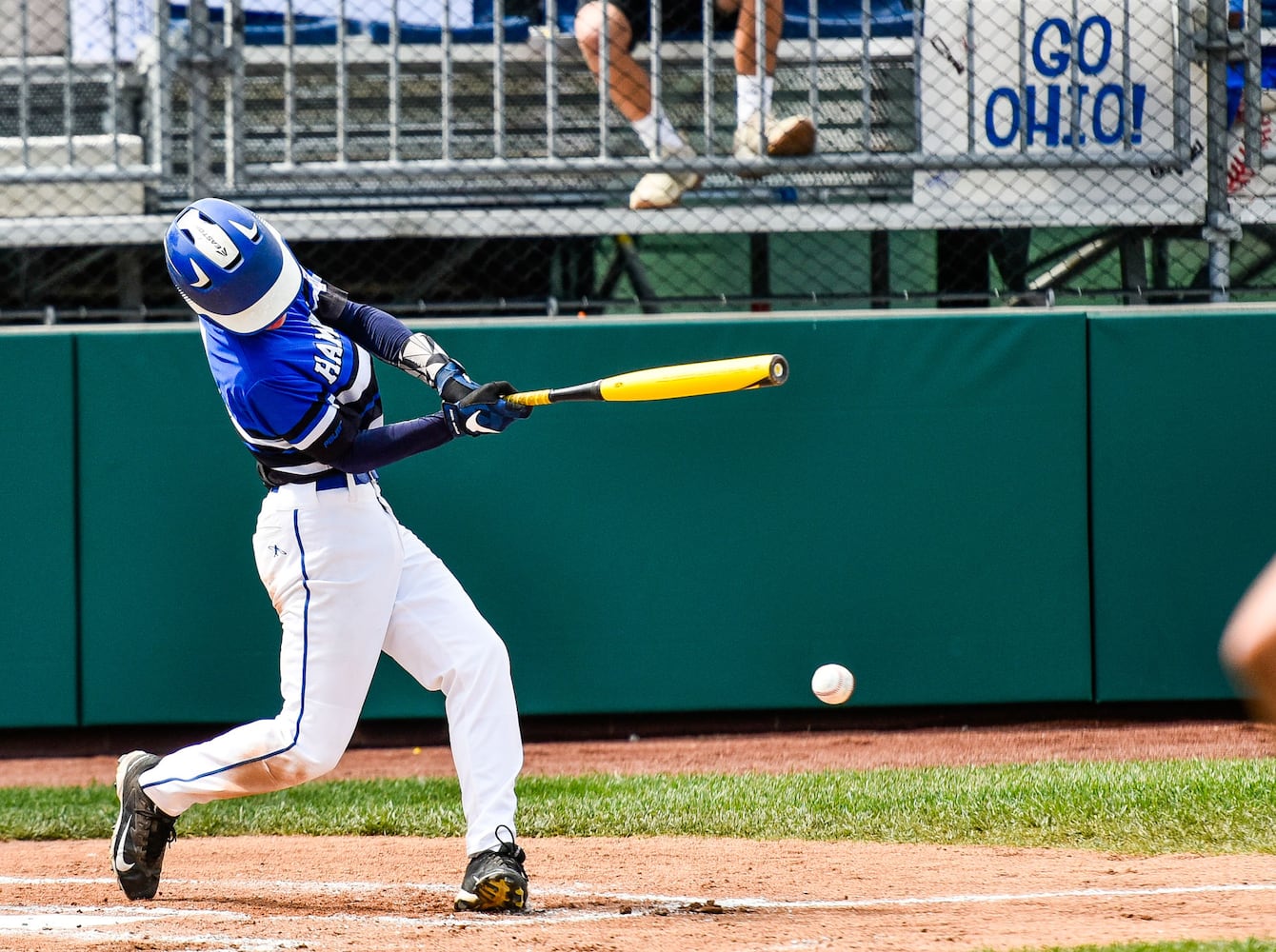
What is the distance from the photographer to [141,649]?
6.33 metres

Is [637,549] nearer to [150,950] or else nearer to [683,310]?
[683,310]

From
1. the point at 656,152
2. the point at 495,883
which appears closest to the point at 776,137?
the point at 656,152

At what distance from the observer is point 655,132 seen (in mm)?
6430

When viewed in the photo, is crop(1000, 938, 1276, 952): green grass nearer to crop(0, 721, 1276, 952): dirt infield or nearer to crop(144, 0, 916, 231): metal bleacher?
crop(0, 721, 1276, 952): dirt infield

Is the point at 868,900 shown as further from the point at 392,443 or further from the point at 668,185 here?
the point at 668,185

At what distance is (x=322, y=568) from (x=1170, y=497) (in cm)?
404

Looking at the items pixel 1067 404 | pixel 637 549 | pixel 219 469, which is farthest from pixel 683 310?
pixel 219 469

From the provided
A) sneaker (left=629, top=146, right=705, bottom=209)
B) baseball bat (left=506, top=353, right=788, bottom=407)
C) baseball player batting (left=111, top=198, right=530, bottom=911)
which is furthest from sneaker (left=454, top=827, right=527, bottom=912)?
sneaker (left=629, top=146, right=705, bottom=209)

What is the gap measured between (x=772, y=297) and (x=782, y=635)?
149 centimetres

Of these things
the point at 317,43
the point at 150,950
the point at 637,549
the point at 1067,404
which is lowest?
the point at 150,950

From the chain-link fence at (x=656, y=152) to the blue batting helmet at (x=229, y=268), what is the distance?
2.61 meters

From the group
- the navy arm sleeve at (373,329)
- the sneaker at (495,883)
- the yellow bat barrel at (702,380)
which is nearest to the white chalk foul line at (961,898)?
the sneaker at (495,883)

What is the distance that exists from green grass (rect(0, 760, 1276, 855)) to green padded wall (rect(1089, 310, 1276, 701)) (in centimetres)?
85

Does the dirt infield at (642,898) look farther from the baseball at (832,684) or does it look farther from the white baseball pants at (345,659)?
the baseball at (832,684)
